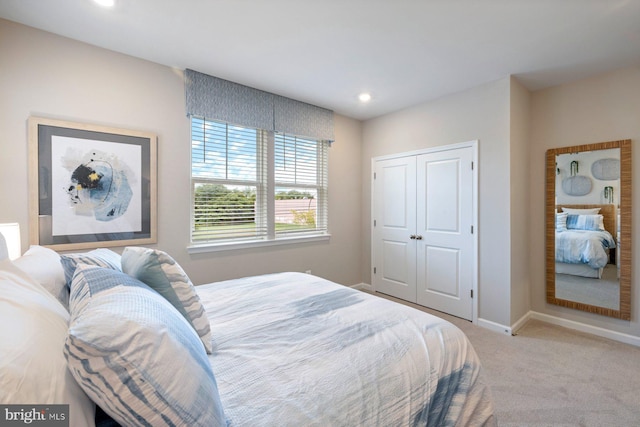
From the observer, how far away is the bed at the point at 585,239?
2.83m

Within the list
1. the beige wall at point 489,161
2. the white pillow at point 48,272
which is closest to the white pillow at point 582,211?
the beige wall at point 489,161

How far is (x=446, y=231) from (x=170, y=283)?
10.3ft

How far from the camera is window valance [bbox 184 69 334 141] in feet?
9.28

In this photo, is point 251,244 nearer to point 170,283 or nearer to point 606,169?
point 170,283

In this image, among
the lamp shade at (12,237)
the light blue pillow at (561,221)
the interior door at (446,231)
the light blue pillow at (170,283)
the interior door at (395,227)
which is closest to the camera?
the light blue pillow at (170,283)

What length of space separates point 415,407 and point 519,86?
11.2 ft

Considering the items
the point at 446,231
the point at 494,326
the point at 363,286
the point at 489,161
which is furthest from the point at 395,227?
the point at 494,326

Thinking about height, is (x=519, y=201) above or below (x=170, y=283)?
above

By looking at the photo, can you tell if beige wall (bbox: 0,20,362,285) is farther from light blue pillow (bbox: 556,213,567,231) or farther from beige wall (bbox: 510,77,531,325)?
light blue pillow (bbox: 556,213,567,231)

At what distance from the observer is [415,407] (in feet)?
3.55

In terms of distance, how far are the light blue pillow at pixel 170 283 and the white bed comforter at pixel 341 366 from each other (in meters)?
0.15

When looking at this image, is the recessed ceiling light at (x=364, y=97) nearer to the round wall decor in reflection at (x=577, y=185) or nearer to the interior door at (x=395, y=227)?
the interior door at (x=395, y=227)

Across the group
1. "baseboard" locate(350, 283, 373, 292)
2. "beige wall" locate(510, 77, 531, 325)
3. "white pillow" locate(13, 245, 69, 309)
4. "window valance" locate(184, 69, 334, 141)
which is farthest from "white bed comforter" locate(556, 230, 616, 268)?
"white pillow" locate(13, 245, 69, 309)

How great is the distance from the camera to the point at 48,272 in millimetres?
1225
